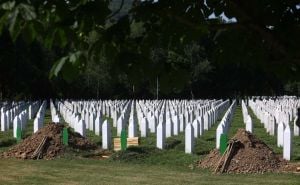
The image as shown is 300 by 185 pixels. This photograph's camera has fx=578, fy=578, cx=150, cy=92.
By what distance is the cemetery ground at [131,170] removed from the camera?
10.4 metres

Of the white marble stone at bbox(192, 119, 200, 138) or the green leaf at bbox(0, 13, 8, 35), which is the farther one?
the white marble stone at bbox(192, 119, 200, 138)

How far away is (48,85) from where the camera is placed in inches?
2335

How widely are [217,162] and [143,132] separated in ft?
23.6

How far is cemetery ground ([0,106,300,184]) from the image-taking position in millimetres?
10445

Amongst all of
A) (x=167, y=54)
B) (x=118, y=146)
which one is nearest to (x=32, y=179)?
(x=118, y=146)

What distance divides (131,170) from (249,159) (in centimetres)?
238

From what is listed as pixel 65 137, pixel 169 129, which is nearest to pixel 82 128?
pixel 169 129

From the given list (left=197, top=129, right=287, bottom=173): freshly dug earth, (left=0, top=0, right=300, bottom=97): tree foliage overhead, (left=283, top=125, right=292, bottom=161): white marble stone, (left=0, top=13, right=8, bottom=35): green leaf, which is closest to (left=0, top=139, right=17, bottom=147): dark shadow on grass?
(left=197, top=129, right=287, bottom=173): freshly dug earth

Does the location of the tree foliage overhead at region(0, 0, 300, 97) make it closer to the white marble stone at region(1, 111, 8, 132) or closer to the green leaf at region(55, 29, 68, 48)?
the green leaf at region(55, 29, 68, 48)

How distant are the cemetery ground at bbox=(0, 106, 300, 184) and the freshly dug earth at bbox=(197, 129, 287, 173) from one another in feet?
1.03

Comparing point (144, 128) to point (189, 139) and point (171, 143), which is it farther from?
point (189, 139)

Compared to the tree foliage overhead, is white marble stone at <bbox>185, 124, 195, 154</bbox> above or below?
below

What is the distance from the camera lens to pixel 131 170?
11.7m

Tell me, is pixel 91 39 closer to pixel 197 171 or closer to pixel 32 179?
pixel 32 179
